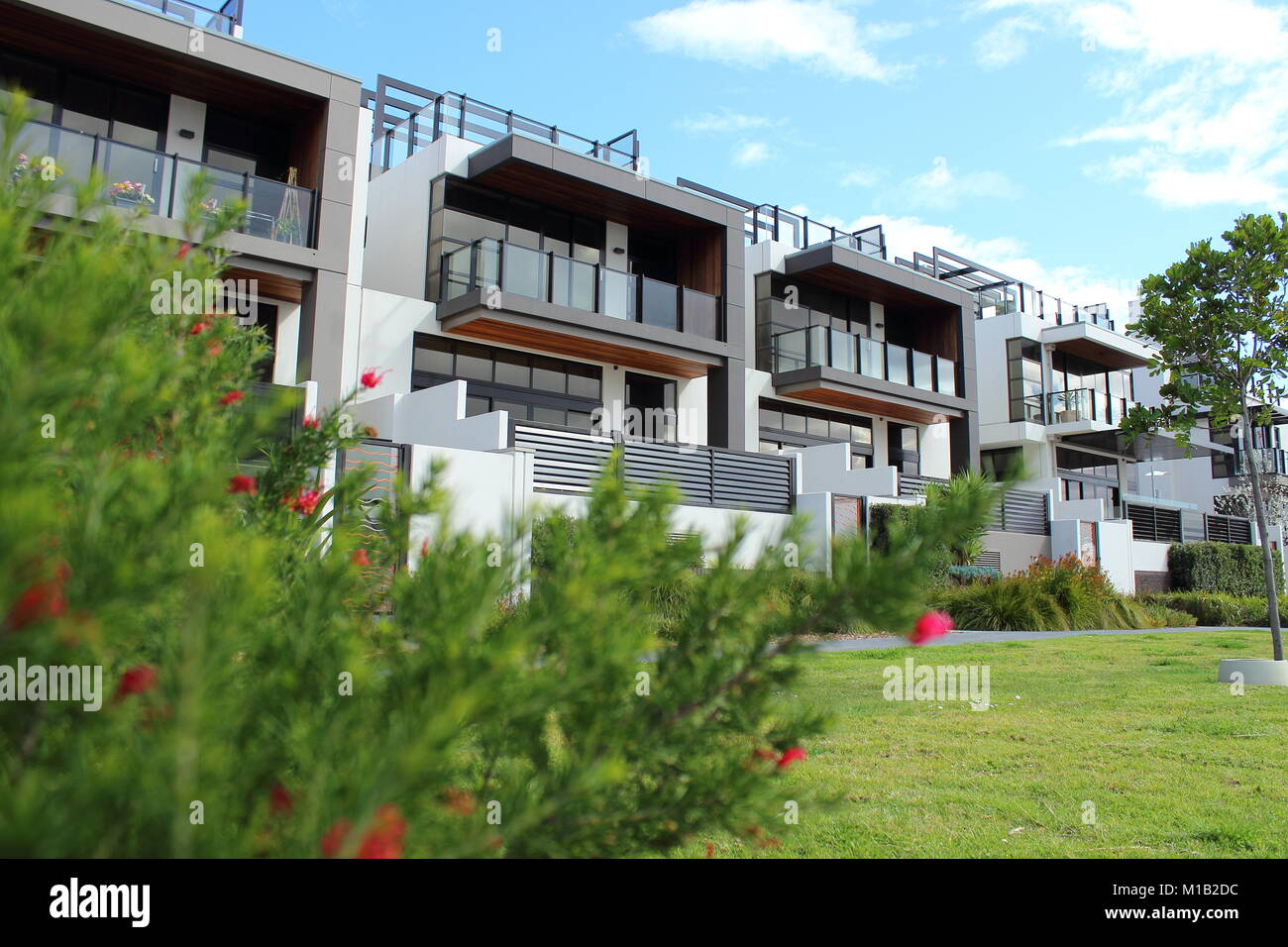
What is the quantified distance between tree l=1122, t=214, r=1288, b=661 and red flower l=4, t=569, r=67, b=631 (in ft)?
41.8

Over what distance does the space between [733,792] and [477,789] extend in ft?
1.54

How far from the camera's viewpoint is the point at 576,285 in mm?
19469

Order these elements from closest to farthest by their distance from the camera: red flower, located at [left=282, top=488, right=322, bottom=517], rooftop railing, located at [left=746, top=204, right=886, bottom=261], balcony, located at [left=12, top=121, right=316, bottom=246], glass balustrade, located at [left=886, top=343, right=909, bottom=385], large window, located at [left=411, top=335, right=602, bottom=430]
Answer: red flower, located at [left=282, top=488, right=322, bottom=517], balcony, located at [left=12, top=121, right=316, bottom=246], large window, located at [left=411, top=335, right=602, bottom=430], glass balustrade, located at [left=886, top=343, right=909, bottom=385], rooftop railing, located at [left=746, top=204, right=886, bottom=261]

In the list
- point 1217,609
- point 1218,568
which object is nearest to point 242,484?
point 1217,609

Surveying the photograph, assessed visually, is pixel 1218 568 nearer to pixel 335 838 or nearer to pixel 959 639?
pixel 959 639

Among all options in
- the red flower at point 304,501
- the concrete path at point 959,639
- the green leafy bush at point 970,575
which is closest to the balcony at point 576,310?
the green leafy bush at point 970,575

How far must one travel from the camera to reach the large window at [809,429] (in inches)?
1002

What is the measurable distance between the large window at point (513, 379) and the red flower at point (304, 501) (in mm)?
16788

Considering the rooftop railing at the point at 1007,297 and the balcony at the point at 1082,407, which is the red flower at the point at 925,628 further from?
the rooftop railing at the point at 1007,297

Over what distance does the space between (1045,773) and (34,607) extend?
606cm

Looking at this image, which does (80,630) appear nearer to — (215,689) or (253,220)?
(215,689)

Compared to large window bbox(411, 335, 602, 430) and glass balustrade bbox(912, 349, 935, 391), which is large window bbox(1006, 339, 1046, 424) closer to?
glass balustrade bbox(912, 349, 935, 391)

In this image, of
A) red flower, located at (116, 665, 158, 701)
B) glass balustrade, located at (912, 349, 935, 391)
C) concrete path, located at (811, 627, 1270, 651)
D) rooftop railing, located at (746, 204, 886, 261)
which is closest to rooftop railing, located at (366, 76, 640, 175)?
rooftop railing, located at (746, 204, 886, 261)

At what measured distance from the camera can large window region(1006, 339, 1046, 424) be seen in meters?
33.6
